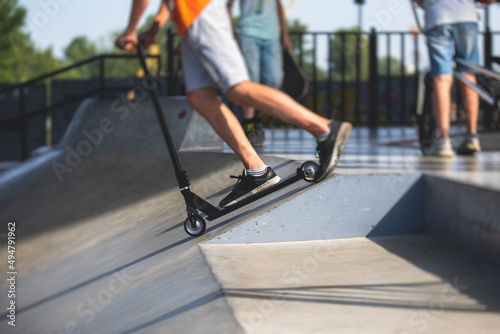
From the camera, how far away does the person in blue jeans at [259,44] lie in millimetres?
4660

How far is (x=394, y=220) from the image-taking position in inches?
123

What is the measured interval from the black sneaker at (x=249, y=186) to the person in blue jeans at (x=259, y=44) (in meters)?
1.58

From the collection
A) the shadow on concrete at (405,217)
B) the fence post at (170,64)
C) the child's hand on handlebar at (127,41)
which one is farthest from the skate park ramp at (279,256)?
the fence post at (170,64)

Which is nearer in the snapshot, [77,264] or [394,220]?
[394,220]

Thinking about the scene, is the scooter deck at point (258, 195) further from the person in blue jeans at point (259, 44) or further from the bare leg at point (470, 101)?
the bare leg at point (470, 101)

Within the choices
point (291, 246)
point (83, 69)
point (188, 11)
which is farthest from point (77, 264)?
point (83, 69)

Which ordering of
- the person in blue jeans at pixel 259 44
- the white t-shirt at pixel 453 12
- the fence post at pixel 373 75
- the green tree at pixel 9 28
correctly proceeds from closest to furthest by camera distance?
the white t-shirt at pixel 453 12 → the person in blue jeans at pixel 259 44 → the fence post at pixel 373 75 → the green tree at pixel 9 28

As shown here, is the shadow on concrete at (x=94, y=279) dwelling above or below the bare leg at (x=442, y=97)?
below

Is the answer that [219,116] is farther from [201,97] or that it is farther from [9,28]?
[9,28]

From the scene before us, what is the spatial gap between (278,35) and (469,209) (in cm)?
258

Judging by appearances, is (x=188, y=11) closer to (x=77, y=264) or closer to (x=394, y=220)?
(x=394, y=220)

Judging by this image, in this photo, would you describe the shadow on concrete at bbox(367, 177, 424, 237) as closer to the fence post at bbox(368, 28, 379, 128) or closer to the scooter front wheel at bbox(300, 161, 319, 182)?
the scooter front wheel at bbox(300, 161, 319, 182)

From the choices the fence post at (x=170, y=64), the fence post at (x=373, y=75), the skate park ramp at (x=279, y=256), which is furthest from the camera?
the fence post at (x=373, y=75)

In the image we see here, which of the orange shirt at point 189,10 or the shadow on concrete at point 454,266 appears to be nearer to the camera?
the shadow on concrete at point 454,266
